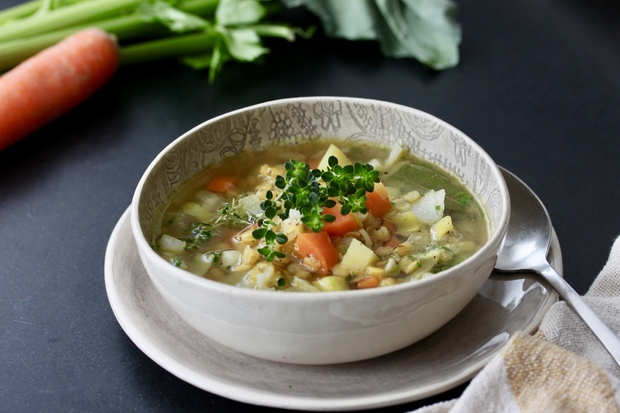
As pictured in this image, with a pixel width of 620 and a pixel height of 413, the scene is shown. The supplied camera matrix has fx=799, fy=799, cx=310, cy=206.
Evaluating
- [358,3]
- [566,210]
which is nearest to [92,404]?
[566,210]

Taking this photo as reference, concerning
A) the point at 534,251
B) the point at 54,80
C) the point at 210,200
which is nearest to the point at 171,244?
the point at 210,200

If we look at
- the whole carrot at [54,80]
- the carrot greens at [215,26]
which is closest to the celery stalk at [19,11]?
the carrot greens at [215,26]

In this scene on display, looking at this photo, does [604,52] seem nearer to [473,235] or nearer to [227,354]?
[473,235]

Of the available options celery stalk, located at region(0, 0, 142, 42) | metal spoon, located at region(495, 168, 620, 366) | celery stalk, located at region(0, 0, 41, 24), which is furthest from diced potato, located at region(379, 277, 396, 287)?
celery stalk, located at region(0, 0, 41, 24)

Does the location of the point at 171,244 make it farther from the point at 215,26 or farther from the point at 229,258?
the point at 215,26

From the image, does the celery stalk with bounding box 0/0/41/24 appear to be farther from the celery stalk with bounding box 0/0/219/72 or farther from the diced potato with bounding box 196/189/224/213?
the diced potato with bounding box 196/189/224/213

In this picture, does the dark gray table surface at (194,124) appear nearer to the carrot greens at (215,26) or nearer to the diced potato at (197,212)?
the carrot greens at (215,26)

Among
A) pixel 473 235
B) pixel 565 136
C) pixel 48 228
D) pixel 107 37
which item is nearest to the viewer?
pixel 473 235
